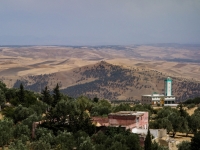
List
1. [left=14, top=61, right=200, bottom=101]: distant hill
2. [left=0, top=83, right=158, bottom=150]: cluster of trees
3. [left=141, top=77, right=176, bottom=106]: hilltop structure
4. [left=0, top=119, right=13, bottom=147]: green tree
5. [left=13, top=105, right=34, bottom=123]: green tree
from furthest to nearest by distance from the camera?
[left=14, top=61, right=200, bottom=101]: distant hill, [left=141, top=77, right=176, bottom=106]: hilltop structure, [left=13, top=105, right=34, bottom=123]: green tree, [left=0, top=119, right=13, bottom=147]: green tree, [left=0, top=83, right=158, bottom=150]: cluster of trees

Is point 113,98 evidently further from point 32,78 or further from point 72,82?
point 32,78

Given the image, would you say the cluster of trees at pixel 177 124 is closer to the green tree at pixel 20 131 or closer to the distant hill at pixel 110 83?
the green tree at pixel 20 131

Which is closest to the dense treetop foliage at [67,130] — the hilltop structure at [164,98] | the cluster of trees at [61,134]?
the cluster of trees at [61,134]

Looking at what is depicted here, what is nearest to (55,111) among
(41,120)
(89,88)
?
(41,120)

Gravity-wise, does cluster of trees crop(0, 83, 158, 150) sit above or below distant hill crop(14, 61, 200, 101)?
above

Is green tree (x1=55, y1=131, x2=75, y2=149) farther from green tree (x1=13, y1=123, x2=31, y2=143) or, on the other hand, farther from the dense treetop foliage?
green tree (x1=13, y1=123, x2=31, y2=143)

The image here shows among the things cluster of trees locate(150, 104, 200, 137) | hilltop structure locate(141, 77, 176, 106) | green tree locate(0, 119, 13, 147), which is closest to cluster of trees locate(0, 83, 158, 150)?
green tree locate(0, 119, 13, 147)

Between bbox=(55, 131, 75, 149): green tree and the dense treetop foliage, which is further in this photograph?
bbox=(55, 131, 75, 149): green tree

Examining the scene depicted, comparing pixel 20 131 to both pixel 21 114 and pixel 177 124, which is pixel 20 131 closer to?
pixel 21 114

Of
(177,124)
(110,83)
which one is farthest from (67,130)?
(110,83)
